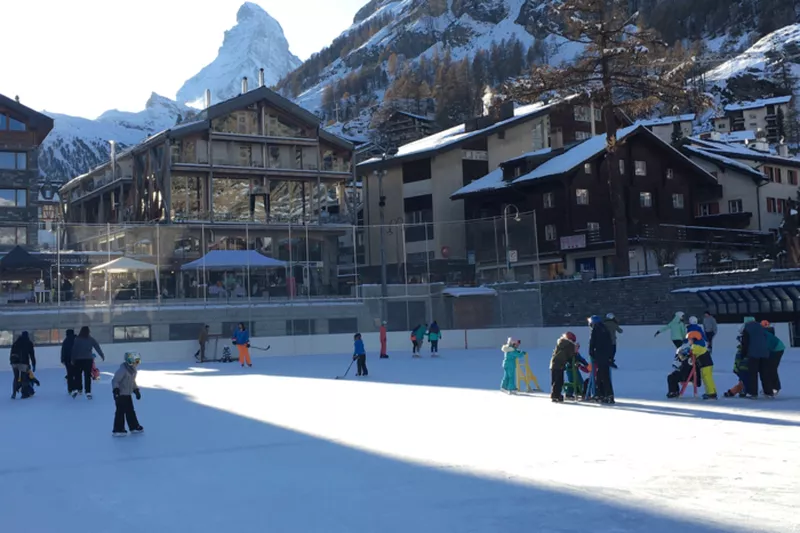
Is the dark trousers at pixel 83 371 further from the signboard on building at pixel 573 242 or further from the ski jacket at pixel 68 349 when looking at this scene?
the signboard on building at pixel 573 242

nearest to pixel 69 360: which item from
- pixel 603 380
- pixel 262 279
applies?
pixel 603 380

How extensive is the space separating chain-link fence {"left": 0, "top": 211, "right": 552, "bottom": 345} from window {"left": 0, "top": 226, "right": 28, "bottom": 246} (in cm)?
8

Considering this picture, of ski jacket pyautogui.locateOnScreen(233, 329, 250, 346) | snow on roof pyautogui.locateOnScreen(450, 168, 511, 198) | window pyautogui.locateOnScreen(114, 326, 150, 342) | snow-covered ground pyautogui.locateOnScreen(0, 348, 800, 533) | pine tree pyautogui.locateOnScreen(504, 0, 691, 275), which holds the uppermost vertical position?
pine tree pyautogui.locateOnScreen(504, 0, 691, 275)

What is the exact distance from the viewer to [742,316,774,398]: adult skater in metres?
14.2

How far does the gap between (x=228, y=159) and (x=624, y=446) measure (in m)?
42.6

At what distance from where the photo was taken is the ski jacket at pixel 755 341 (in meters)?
14.2

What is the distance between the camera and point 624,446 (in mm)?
9984

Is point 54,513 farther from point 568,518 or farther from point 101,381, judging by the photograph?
point 101,381

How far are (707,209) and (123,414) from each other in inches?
1889

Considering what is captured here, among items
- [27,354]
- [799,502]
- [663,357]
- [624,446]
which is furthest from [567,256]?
[799,502]

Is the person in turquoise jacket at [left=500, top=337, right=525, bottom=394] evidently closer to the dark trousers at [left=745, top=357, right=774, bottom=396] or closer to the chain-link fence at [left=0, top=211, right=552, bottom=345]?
the dark trousers at [left=745, top=357, right=774, bottom=396]

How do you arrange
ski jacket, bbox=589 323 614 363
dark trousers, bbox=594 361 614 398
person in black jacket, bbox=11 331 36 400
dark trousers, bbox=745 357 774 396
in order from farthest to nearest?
person in black jacket, bbox=11 331 36 400 → dark trousers, bbox=594 361 614 398 → dark trousers, bbox=745 357 774 396 → ski jacket, bbox=589 323 614 363

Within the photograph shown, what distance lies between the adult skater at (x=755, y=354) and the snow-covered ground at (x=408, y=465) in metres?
0.48

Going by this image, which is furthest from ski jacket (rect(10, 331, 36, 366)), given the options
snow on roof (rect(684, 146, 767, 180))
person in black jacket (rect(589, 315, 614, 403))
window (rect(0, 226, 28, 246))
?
snow on roof (rect(684, 146, 767, 180))
